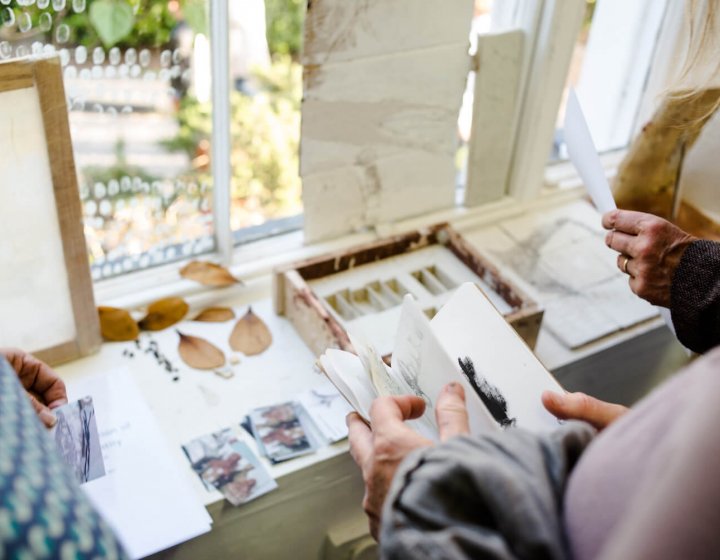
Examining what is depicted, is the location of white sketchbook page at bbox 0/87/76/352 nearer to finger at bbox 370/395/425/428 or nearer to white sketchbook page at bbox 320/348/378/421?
white sketchbook page at bbox 320/348/378/421

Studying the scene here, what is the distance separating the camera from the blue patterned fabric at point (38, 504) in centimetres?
50

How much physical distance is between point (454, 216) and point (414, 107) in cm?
28

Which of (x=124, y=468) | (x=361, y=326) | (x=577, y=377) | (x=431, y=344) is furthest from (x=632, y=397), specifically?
(x=124, y=468)

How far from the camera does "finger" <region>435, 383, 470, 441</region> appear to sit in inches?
29.0

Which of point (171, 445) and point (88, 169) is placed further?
point (88, 169)

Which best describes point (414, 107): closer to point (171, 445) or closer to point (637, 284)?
point (637, 284)

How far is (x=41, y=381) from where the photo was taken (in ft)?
3.37

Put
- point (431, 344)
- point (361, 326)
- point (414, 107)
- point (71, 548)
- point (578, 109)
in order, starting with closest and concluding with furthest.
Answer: point (71, 548) < point (431, 344) < point (578, 109) < point (361, 326) < point (414, 107)

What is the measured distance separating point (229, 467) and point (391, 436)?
0.43 meters

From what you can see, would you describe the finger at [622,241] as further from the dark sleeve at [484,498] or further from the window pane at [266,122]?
the window pane at [266,122]

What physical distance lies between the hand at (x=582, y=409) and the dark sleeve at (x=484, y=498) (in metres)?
0.17

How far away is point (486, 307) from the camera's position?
909 mm

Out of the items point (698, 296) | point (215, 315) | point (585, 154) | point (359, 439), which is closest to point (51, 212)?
point (215, 315)

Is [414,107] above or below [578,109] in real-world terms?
below
